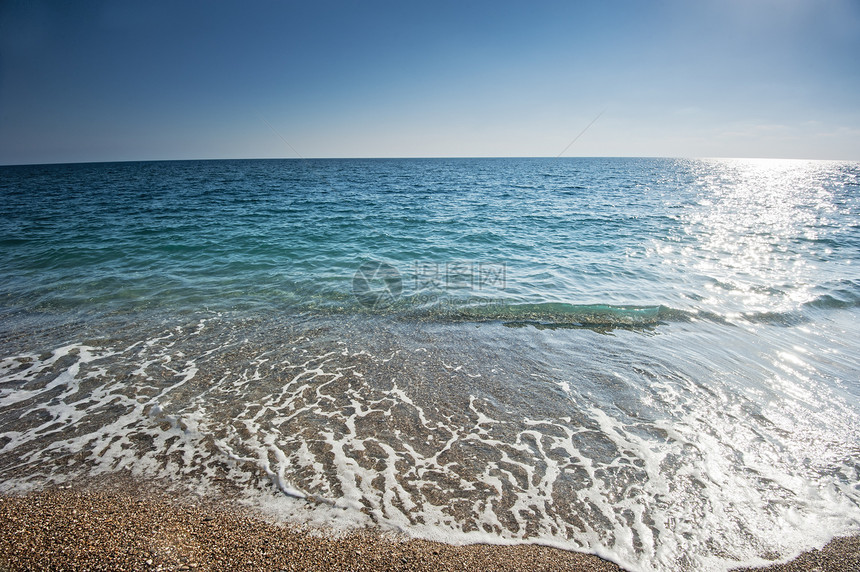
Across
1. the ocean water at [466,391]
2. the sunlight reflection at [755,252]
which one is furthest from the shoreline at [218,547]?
the sunlight reflection at [755,252]

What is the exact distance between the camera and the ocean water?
4.19m

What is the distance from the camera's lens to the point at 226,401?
19.7ft

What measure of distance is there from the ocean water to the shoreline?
18 centimetres

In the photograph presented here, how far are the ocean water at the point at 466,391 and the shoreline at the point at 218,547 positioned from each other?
0.18 m

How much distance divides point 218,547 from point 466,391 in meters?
4.01

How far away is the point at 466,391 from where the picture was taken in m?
6.43

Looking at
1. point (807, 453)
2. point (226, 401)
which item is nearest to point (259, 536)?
point (226, 401)

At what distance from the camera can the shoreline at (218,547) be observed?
3.33 m

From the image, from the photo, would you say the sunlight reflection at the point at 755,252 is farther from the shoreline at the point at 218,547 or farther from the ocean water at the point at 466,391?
the shoreline at the point at 218,547

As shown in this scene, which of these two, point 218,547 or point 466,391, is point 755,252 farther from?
point 218,547

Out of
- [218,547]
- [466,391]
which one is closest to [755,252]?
[466,391]

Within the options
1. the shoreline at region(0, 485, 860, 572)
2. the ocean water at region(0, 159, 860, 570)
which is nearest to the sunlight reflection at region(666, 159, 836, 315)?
the ocean water at region(0, 159, 860, 570)

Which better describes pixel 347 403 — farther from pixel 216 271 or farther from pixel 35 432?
pixel 216 271

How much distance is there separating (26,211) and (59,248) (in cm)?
1704
